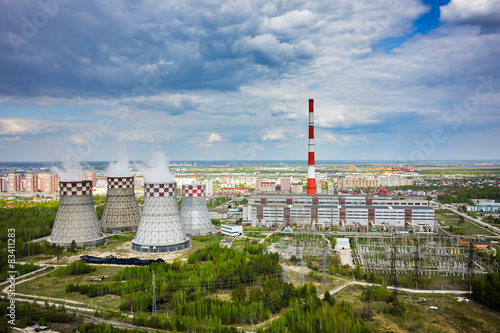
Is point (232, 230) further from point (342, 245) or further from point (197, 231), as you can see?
point (342, 245)

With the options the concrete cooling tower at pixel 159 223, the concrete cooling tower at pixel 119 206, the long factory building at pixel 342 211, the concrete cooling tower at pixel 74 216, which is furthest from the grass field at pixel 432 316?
the concrete cooling tower at pixel 119 206

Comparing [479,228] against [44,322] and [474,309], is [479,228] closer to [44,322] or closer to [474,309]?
[474,309]

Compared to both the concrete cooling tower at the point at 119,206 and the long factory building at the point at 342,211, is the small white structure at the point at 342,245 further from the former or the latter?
the concrete cooling tower at the point at 119,206

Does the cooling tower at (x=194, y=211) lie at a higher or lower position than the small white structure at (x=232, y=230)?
higher

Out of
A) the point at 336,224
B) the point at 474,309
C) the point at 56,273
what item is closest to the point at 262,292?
the point at 474,309

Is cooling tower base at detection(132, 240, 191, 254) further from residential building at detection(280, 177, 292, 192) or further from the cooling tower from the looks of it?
residential building at detection(280, 177, 292, 192)

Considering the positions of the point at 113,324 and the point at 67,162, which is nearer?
the point at 113,324
